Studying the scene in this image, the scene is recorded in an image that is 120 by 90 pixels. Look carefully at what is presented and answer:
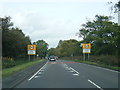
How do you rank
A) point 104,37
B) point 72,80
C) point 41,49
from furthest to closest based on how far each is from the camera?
point 41,49 → point 104,37 → point 72,80

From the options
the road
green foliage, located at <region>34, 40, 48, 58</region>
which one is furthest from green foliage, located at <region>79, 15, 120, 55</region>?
the road

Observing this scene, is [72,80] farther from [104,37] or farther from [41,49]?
[41,49]

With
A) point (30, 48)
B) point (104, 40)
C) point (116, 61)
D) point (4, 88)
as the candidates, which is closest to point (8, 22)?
point (30, 48)

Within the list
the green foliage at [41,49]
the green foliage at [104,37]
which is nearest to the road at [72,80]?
the green foliage at [104,37]

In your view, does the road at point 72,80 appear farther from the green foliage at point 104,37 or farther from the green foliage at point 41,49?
the green foliage at point 41,49

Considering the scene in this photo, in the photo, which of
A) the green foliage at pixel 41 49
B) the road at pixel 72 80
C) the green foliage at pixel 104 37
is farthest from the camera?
the green foliage at pixel 41 49

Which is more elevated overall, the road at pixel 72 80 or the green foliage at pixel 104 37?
the green foliage at pixel 104 37

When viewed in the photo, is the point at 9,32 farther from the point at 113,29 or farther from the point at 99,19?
the point at 99,19

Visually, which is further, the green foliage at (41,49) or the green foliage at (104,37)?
the green foliage at (41,49)

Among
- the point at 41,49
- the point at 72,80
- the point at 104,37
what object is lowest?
the point at 72,80

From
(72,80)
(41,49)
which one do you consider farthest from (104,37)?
(41,49)

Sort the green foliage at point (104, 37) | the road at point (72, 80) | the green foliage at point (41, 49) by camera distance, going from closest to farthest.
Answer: the road at point (72, 80) < the green foliage at point (104, 37) < the green foliage at point (41, 49)

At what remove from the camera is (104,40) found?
64.6 meters

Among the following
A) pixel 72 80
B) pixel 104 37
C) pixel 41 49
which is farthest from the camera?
pixel 41 49
